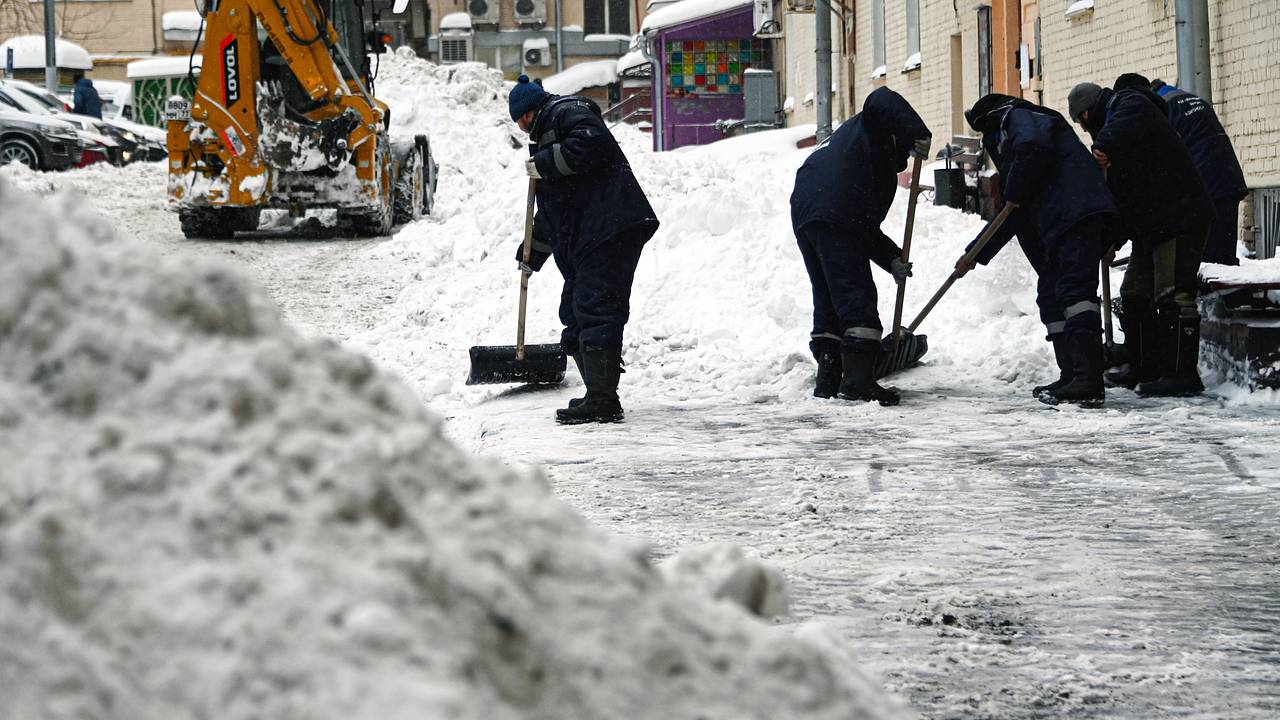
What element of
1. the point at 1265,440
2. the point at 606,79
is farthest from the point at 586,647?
the point at 606,79

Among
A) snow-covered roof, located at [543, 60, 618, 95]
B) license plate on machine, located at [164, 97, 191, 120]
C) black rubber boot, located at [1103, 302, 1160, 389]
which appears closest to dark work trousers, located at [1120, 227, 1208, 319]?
black rubber boot, located at [1103, 302, 1160, 389]

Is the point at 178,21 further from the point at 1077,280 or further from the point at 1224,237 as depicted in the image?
the point at 1077,280

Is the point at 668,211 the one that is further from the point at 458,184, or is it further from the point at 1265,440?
the point at 458,184

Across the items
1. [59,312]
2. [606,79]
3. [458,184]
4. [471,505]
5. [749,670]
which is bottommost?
[749,670]

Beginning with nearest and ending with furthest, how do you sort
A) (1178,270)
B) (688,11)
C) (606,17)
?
(1178,270)
(688,11)
(606,17)

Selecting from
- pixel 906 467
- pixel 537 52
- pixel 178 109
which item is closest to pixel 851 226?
pixel 906 467

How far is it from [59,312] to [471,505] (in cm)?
50

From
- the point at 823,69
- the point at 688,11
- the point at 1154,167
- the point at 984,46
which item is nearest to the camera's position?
the point at 1154,167

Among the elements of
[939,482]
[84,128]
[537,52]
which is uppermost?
[537,52]

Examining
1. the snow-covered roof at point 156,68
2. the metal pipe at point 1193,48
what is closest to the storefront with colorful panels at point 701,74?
the snow-covered roof at point 156,68

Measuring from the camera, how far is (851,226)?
784 cm

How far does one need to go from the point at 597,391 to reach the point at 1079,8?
847cm

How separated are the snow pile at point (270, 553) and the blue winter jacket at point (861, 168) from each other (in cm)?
621

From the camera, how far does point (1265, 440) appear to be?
20.8ft
